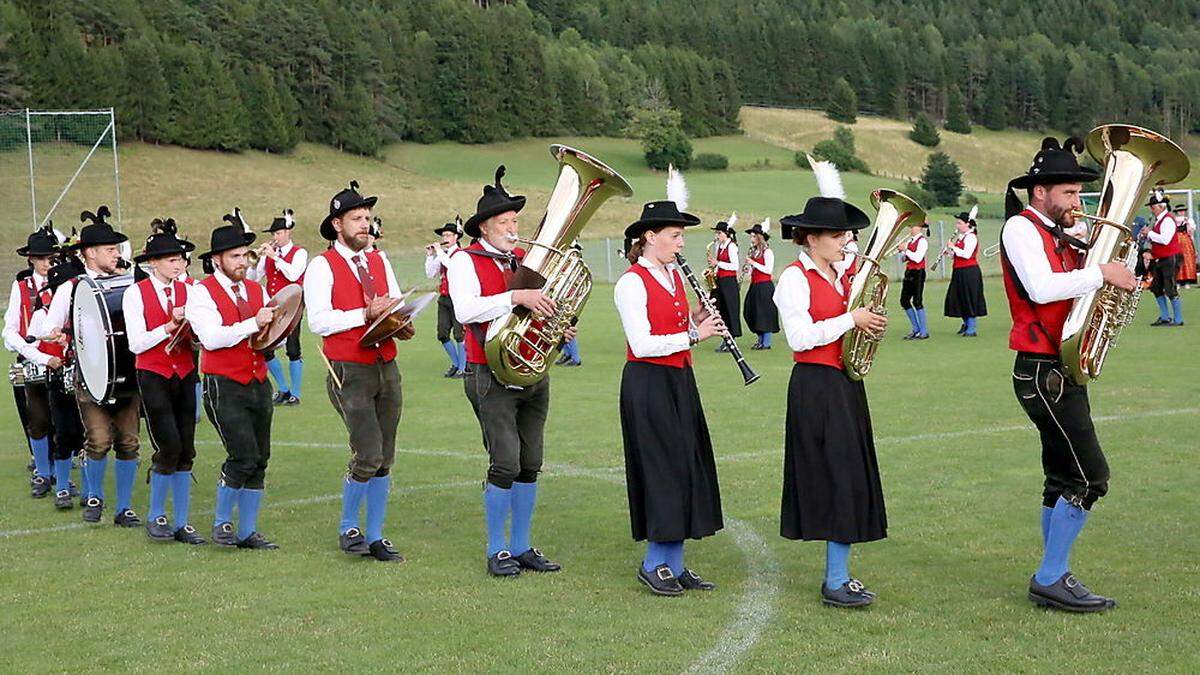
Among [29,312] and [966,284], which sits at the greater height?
[29,312]

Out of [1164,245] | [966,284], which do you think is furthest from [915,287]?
[1164,245]

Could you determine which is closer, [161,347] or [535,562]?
[535,562]

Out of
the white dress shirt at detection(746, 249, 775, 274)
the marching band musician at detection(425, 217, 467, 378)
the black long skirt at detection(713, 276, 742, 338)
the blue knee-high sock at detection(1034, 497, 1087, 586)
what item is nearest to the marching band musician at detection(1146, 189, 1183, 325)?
the white dress shirt at detection(746, 249, 775, 274)

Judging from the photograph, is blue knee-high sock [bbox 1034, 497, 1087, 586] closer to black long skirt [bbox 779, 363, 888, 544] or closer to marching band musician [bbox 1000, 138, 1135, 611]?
marching band musician [bbox 1000, 138, 1135, 611]

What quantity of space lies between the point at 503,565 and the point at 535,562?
0.23m

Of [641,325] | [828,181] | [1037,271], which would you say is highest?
[828,181]

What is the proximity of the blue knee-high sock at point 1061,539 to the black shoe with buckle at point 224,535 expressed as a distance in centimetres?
506

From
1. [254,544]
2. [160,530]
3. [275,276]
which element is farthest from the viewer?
[275,276]

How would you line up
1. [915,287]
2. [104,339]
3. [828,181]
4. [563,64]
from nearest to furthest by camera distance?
[828,181], [104,339], [915,287], [563,64]

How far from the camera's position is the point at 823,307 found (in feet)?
21.8

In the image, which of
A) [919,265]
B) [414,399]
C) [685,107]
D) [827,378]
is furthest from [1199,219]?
[685,107]

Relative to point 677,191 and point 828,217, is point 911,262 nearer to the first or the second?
point 677,191

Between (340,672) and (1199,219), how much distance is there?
35.1 m

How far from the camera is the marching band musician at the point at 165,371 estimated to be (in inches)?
347
